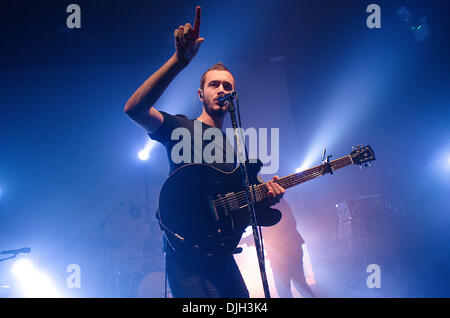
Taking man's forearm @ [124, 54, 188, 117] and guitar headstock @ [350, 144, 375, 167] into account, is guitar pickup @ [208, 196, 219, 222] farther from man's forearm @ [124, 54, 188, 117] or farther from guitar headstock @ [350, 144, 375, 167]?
guitar headstock @ [350, 144, 375, 167]

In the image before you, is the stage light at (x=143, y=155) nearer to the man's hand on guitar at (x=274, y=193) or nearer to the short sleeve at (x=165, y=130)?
the short sleeve at (x=165, y=130)

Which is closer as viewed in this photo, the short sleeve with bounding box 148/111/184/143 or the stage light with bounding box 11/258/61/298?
the short sleeve with bounding box 148/111/184/143

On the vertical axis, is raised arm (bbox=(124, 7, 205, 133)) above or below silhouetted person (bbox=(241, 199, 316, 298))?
above

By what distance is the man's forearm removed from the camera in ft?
5.84

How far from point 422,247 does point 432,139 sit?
8.40 feet

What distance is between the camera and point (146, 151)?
7.48 m

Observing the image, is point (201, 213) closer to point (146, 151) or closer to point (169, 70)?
point (169, 70)

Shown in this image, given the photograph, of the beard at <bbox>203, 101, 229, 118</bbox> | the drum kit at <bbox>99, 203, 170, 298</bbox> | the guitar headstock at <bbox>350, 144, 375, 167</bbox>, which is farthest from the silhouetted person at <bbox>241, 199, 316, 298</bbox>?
the beard at <bbox>203, 101, 229, 118</bbox>

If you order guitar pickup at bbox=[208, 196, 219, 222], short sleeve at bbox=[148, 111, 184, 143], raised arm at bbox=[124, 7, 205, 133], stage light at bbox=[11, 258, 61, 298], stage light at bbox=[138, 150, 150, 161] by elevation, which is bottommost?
stage light at bbox=[11, 258, 61, 298]

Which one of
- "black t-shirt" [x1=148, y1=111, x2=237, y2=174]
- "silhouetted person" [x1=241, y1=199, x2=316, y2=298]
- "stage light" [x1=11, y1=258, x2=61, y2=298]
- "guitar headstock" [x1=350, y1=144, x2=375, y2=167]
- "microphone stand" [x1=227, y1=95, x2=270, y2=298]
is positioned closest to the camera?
"microphone stand" [x1=227, y1=95, x2=270, y2=298]

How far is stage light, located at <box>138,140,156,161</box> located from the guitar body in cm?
563

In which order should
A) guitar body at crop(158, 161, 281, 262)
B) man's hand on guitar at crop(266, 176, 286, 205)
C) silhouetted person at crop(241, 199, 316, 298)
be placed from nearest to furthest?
guitar body at crop(158, 161, 281, 262)
man's hand on guitar at crop(266, 176, 286, 205)
silhouetted person at crop(241, 199, 316, 298)

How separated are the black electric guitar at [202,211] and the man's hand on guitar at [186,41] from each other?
777 mm

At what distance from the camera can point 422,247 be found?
5.49 m
